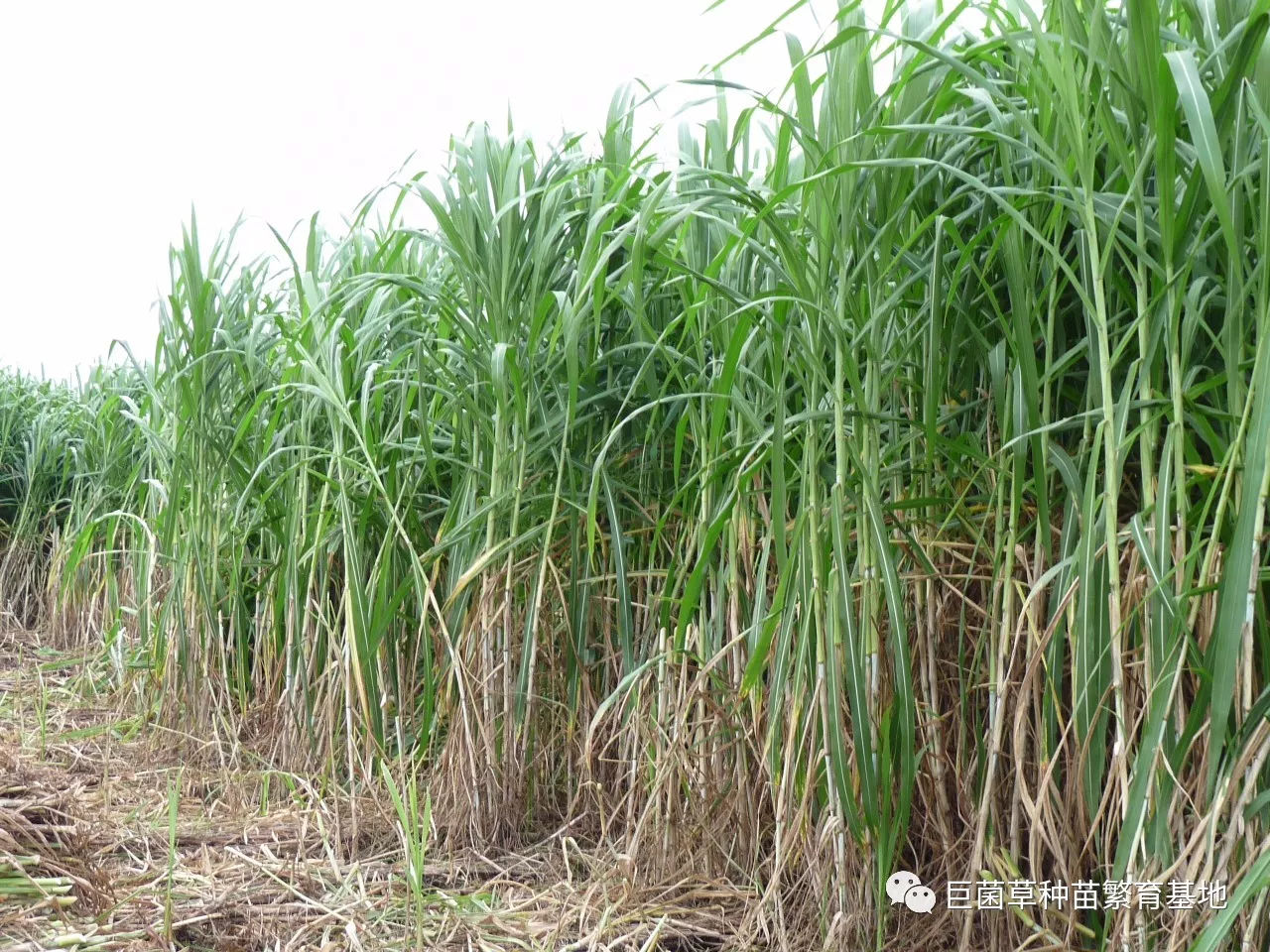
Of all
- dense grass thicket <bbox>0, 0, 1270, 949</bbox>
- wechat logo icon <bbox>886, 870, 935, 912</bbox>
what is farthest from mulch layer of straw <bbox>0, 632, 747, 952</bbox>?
wechat logo icon <bbox>886, 870, 935, 912</bbox>

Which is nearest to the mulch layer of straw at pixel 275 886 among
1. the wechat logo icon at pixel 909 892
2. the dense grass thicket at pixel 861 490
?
the dense grass thicket at pixel 861 490

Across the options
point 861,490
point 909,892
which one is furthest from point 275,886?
point 861,490

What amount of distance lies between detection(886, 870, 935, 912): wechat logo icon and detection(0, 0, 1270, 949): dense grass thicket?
29mm

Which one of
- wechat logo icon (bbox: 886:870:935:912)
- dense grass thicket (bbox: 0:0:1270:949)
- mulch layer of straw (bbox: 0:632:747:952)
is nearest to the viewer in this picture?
dense grass thicket (bbox: 0:0:1270:949)

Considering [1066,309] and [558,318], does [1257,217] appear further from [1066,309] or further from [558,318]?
[558,318]

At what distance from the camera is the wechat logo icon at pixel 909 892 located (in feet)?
3.77

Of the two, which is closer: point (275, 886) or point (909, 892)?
point (909, 892)

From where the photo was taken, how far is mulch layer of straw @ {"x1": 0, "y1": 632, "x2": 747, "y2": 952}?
129 centimetres

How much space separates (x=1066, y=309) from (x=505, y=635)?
95 centimetres

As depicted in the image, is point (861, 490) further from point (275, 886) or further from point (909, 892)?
point (275, 886)

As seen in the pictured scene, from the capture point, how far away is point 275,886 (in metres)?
1.49

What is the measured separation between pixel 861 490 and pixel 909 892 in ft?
1.57

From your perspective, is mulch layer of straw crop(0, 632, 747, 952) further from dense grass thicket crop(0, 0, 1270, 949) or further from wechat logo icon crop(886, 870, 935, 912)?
wechat logo icon crop(886, 870, 935, 912)

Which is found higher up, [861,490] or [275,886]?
[861,490]
